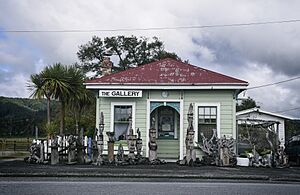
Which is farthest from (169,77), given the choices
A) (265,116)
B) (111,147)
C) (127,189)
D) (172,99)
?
(265,116)

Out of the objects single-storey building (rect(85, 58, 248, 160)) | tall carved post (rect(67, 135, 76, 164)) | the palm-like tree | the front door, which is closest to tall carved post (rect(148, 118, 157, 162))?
single-storey building (rect(85, 58, 248, 160))

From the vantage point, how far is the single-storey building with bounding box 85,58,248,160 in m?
21.4

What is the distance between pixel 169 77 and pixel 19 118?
30223 millimetres

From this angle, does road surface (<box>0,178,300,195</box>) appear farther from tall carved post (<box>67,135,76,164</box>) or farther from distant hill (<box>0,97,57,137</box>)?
distant hill (<box>0,97,57,137</box>)

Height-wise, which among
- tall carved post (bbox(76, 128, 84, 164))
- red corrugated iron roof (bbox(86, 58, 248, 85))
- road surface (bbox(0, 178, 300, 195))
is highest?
red corrugated iron roof (bbox(86, 58, 248, 85))

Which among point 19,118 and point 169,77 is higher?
point 169,77

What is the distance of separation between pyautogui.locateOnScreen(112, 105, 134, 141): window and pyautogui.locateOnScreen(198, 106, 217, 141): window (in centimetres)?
335

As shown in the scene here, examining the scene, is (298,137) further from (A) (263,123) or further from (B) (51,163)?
(B) (51,163)

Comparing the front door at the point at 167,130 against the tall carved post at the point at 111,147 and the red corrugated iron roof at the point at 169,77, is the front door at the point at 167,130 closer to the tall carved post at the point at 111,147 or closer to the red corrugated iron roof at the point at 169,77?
the red corrugated iron roof at the point at 169,77

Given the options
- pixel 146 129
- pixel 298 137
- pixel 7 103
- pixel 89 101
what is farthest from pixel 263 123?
pixel 7 103

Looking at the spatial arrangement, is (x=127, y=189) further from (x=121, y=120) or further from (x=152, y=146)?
(x=121, y=120)

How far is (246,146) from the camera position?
28.8m

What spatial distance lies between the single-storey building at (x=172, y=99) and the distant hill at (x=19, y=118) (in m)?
24.8

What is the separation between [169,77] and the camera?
22094 millimetres
